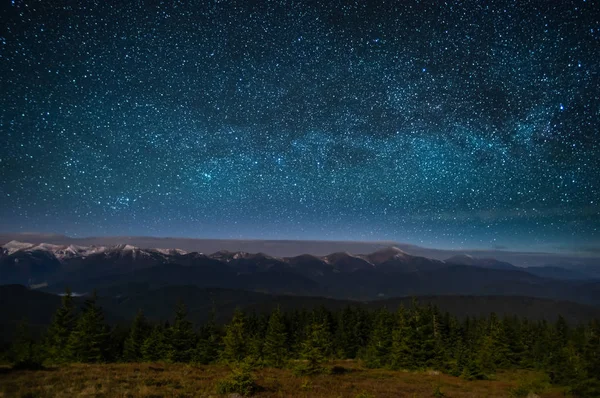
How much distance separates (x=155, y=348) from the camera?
165 ft

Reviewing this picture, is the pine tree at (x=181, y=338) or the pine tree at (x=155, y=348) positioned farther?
the pine tree at (x=155, y=348)

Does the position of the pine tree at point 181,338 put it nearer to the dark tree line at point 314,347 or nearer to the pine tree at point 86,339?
the dark tree line at point 314,347

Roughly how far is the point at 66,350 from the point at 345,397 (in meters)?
42.2

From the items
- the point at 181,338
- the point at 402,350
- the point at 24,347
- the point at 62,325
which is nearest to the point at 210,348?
the point at 181,338

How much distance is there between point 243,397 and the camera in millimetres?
13117

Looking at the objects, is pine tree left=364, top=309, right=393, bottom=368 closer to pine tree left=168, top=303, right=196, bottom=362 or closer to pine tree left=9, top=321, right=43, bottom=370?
pine tree left=168, top=303, right=196, bottom=362

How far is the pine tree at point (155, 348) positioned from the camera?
48.4 metres

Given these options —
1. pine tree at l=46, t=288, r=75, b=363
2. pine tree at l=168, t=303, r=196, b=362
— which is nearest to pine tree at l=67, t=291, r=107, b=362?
pine tree at l=46, t=288, r=75, b=363

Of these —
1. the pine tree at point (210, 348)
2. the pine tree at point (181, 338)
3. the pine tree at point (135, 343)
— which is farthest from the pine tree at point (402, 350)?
the pine tree at point (135, 343)

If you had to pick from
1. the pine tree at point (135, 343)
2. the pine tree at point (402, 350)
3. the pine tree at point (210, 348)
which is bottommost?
the pine tree at point (135, 343)

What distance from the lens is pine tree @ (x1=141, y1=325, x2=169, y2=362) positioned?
48.4 m

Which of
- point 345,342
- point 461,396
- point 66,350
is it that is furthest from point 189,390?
point 345,342

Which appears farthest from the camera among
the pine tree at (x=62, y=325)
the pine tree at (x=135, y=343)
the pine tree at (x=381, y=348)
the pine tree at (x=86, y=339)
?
the pine tree at (x=135, y=343)

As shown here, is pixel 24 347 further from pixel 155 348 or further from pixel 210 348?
pixel 210 348
